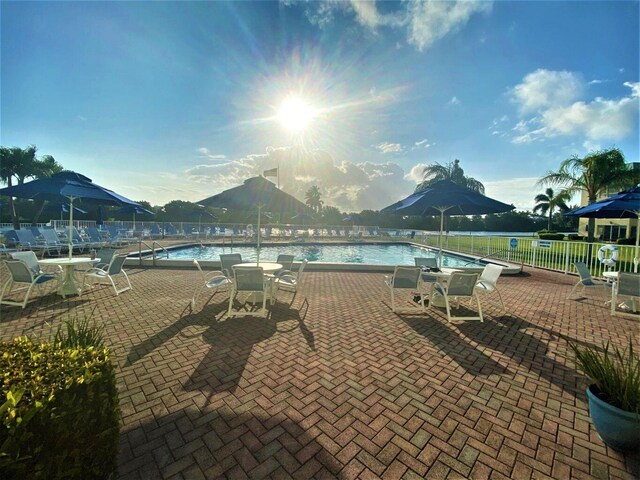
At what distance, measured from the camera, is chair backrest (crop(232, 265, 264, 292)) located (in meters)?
4.96

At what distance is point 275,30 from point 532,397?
11.7 m

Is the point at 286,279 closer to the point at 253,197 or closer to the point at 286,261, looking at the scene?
the point at 286,261

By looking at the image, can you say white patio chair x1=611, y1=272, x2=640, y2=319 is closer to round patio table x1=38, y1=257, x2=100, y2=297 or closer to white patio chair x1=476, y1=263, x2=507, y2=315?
white patio chair x1=476, y1=263, x2=507, y2=315

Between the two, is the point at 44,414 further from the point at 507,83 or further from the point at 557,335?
the point at 507,83

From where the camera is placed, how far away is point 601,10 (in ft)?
21.1

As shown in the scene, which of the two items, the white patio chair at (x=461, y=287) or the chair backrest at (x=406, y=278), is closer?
the white patio chair at (x=461, y=287)

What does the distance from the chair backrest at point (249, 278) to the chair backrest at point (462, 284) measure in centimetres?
345

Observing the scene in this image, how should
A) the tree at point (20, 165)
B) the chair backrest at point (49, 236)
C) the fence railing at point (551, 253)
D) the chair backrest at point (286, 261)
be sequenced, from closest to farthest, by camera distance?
1. the chair backrest at point (286, 261)
2. the fence railing at point (551, 253)
3. the chair backrest at point (49, 236)
4. the tree at point (20, 165)

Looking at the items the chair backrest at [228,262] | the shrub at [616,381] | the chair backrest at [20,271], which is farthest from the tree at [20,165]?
the shrub at [616,381]

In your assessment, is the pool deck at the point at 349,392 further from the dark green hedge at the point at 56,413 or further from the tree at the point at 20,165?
the tree at the point at 20,165

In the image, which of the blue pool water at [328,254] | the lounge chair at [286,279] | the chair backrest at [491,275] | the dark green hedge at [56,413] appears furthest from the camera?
the blue pool water at [328,254]

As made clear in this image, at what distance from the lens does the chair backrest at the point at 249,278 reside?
4963 millimetres

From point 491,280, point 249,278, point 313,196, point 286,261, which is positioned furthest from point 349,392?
point 313,196

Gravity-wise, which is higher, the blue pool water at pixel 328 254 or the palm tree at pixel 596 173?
the palm tree at pixel 596 173
